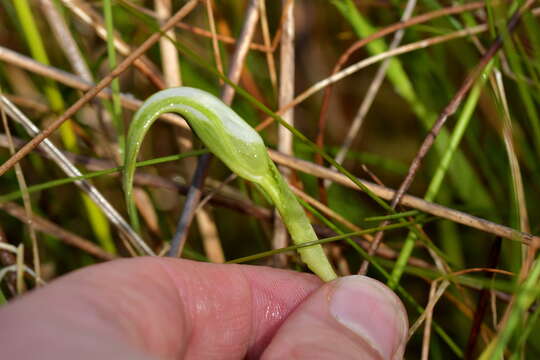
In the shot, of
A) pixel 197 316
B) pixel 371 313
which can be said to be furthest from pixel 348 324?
pixel 197 316

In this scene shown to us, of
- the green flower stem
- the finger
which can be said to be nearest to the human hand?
the finger

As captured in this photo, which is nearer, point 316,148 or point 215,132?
point 215,132

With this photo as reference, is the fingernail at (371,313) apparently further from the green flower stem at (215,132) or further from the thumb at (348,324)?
the green flower stem at (215,132)

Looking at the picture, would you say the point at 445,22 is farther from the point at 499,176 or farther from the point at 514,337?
the point at 514,337

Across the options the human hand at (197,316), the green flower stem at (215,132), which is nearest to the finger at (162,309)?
the human hand at (197,316)

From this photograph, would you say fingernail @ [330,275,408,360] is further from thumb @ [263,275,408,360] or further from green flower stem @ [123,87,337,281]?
green flower stem @ [123,87,337,281]

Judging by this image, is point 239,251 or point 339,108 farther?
point 339,108

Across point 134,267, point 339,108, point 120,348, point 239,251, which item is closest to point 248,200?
point 239,251

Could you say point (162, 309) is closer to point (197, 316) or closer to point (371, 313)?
point (197, 316)
